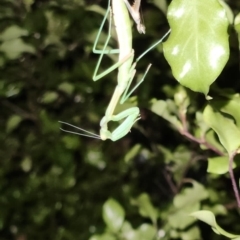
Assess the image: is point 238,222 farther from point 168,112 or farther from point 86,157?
point 168,112

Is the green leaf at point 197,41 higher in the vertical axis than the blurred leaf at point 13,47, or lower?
higher

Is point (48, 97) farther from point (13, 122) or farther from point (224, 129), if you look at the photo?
point (224, 129)

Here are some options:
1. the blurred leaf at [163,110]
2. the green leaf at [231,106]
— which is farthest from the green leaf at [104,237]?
the green leaf at [231,106]

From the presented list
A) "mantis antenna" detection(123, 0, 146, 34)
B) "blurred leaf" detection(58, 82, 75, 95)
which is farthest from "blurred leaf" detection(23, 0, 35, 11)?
"mantis antenna" detection(123, 0, 146, 34)

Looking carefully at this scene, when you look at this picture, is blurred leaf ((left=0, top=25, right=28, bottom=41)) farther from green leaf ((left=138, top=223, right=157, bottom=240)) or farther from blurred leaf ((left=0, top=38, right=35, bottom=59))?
green leaf ((left=138, top=223, right=157, bottom=240))

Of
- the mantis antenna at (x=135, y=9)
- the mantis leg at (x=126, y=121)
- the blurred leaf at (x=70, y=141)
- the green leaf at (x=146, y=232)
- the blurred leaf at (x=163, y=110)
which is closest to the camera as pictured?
the mantis antenna at (x=135, y=9)

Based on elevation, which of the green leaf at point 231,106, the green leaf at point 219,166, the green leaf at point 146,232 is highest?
the green leaf at point 231,106

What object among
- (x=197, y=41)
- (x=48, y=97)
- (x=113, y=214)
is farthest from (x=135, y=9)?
(x=48, y=97)

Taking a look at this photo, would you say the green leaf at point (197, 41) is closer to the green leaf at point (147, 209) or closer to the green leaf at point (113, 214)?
the green leaf at point (113, 214)
